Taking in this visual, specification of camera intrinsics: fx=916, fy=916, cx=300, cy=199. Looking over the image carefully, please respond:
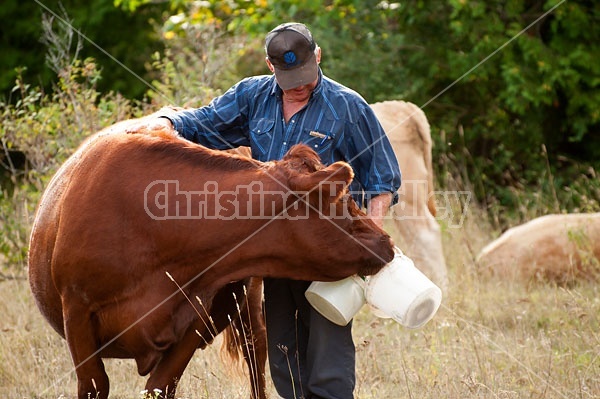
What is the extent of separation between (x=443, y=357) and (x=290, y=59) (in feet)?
8.00

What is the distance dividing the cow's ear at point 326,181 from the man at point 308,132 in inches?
18.7

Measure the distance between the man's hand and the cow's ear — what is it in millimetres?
830

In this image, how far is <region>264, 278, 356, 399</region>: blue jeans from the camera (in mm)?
4402

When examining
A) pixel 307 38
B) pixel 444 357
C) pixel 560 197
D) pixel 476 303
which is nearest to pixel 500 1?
pixel 560 197

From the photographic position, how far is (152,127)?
4477 millimetres

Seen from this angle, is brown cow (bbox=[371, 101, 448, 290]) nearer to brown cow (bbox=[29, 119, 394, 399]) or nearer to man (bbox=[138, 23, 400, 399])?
man (bbox=[138, 23, 400, 399])

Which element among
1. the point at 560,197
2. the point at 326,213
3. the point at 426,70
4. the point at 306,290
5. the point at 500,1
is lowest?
the point at 560,197

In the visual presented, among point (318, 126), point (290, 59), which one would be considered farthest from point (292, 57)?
point (318, 126)

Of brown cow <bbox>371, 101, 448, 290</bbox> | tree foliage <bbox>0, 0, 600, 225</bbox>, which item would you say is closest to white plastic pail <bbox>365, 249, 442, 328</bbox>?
brown cow <bbox>371, 101, 448, 290</bbox>

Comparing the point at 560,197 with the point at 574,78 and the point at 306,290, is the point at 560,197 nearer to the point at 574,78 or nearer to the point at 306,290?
the point at 574,78

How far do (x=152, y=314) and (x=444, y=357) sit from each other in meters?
2.34

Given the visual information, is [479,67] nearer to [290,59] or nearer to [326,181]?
[290,59]

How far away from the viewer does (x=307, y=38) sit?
14.1ft

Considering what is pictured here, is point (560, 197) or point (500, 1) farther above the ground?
point (500, 1)
